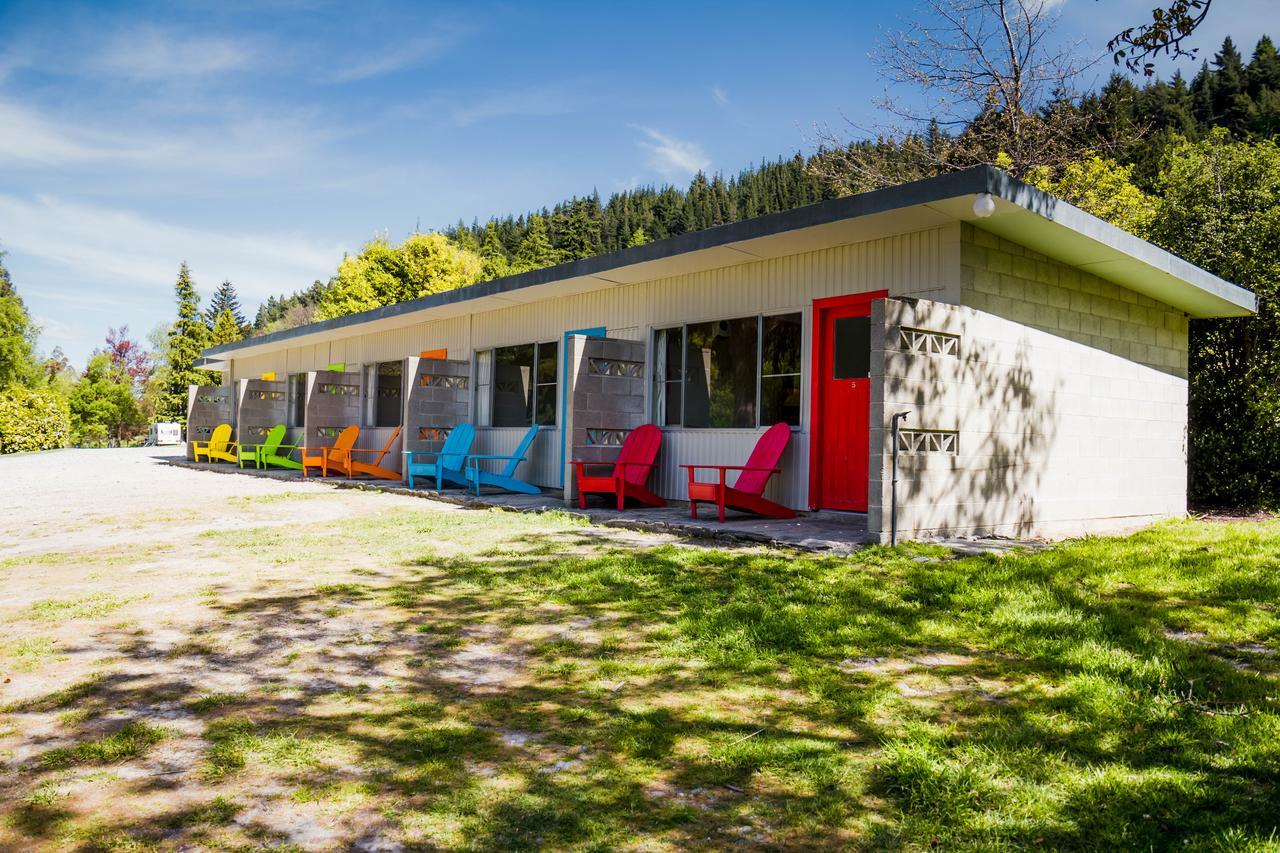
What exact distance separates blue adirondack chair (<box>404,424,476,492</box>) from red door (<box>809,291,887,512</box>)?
5956 mm

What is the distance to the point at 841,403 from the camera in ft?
28.6

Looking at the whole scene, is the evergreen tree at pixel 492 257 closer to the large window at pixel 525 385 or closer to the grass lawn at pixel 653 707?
the large window at pixel 525 385

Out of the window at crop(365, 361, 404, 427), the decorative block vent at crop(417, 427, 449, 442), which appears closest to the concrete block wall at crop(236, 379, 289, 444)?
the window at crop(365, 361, 404, 427)

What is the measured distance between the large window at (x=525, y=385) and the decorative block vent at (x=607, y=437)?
2.25 m

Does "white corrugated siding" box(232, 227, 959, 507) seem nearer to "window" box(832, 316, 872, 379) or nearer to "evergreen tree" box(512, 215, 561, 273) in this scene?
"window" box(832, 316, 872, 379)

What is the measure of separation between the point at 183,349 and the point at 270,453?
28.3 m

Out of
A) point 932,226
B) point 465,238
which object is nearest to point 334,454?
point 932,226

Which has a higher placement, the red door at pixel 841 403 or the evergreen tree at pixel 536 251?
the evergreen tree at pixel 536 251

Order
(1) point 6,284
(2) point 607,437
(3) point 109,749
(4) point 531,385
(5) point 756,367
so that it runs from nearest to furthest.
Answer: (3) point 109,749
(5) point 756,367
(2) point 607,437
(4) point 531,385
(1) point 6,284

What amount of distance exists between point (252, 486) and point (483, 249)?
4914 centimetres

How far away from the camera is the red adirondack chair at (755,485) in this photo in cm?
837

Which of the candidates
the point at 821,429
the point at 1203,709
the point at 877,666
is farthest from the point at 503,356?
the point at 1203,709

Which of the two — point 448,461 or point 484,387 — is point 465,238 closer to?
point 484,387

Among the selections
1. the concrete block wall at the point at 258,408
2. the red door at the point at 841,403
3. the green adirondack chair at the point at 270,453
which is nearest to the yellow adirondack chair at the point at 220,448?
the concrete block wall at the point at 258,408
